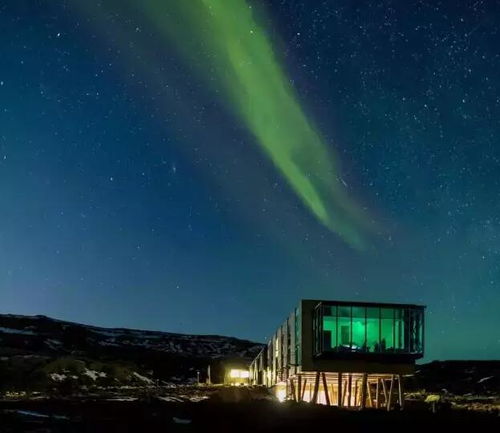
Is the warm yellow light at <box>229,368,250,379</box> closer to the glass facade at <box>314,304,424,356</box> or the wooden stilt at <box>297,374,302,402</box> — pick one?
the wooden stilt at <box>297,374,302,402</box>

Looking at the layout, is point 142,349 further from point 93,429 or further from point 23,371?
point 93,429

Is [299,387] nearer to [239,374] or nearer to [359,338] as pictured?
[359,338]

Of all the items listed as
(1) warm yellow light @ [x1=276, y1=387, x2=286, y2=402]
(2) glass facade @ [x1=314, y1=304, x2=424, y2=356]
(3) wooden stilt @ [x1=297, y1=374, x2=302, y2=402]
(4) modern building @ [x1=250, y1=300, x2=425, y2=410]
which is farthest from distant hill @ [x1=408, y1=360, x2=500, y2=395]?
(2) glass facade @ [x1=314, y1=304, x2=424, y2=356]

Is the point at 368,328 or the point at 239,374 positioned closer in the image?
the point at 368,328

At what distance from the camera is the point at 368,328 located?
57219 millimetres

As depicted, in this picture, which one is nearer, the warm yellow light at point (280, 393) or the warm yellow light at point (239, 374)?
the warm yellow light at point (280, 393)

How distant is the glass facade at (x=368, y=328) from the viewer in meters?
57.1

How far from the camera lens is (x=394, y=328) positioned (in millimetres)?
57344

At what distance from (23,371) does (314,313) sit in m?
41.6

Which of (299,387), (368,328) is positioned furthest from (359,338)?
(299,387)

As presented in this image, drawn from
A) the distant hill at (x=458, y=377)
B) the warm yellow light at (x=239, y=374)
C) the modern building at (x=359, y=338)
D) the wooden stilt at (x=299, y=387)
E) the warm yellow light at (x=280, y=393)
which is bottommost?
the distant hill at (x=458, y=377)

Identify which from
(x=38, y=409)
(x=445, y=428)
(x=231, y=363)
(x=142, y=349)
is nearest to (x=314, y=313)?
(x=445, y=428)

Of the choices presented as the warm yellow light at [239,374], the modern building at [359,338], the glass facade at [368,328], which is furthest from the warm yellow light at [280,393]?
the warm yellow light at [239,374]

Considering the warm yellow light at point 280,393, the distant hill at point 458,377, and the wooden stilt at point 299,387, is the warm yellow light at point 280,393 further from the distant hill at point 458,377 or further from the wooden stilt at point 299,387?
the distant hill at point 458,377
